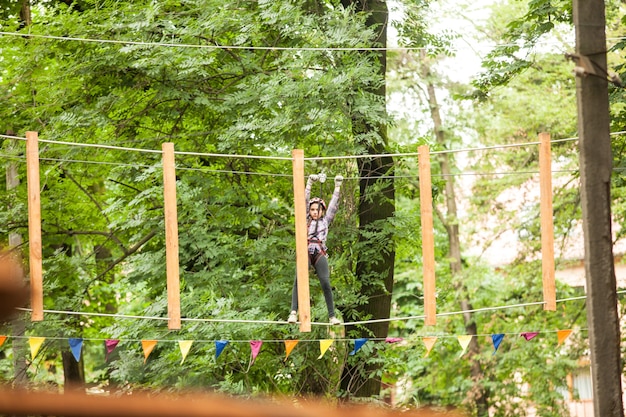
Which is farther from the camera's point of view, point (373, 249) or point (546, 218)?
point (373, 249)

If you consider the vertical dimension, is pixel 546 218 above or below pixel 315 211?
below

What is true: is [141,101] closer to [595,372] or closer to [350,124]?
[350,124]

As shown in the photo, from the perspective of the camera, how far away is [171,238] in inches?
278

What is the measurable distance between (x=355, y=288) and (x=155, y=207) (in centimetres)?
254

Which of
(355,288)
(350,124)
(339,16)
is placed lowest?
(355,288)

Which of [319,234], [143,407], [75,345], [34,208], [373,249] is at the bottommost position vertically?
[75,345]

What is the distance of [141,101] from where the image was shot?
1034 centimetres

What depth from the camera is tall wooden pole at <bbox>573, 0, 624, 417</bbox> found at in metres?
5.45

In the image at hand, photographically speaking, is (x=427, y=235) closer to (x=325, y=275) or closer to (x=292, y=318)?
(x=325, y=275)

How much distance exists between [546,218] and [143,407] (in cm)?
683

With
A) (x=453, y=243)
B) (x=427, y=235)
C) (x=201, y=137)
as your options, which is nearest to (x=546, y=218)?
(x=427, y=235)

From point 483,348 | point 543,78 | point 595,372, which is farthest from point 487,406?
point 595,372

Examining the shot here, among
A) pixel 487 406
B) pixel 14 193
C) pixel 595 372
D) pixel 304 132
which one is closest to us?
pixel 595 372

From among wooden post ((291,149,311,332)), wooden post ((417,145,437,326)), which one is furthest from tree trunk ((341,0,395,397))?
wooden post ((291,149,311,332))
